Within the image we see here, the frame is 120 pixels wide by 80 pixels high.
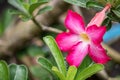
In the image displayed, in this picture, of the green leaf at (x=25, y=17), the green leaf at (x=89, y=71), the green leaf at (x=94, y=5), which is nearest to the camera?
the green leaf at (x=89, y=71)

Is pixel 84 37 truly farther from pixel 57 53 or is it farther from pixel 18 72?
pixel 18 72

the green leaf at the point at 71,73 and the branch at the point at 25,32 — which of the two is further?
the branch at the point at 25,32

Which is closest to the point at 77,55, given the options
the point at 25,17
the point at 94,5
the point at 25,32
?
the point at 94,5

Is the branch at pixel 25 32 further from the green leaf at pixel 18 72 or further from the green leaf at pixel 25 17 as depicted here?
the green leaf at pixel 18 72

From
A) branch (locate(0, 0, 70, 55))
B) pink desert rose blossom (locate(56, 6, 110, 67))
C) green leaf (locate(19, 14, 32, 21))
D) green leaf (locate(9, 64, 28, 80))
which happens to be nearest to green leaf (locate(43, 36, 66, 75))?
pink desert rose blossom (locate(56, 6, 110, 67))

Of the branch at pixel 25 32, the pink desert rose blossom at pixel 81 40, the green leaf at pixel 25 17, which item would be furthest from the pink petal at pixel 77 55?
the branch at pixel 25 32

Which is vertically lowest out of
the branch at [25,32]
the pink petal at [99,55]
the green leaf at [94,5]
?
the branch at [25,32]

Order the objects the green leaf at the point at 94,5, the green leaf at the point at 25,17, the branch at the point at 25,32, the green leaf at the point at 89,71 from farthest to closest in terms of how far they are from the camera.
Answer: the branch at the point at 25,32, the green leaf at the point at 25,17, the green leaf at the point at 94,5, the green leaf at the point at 89,71

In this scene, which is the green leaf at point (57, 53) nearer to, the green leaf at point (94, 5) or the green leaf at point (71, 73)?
the green leaf at point (71, 73)

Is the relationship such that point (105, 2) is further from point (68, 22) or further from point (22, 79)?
point (22, 79)

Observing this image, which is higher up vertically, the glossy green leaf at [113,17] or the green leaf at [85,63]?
the glossy green leaf at [113,17]
